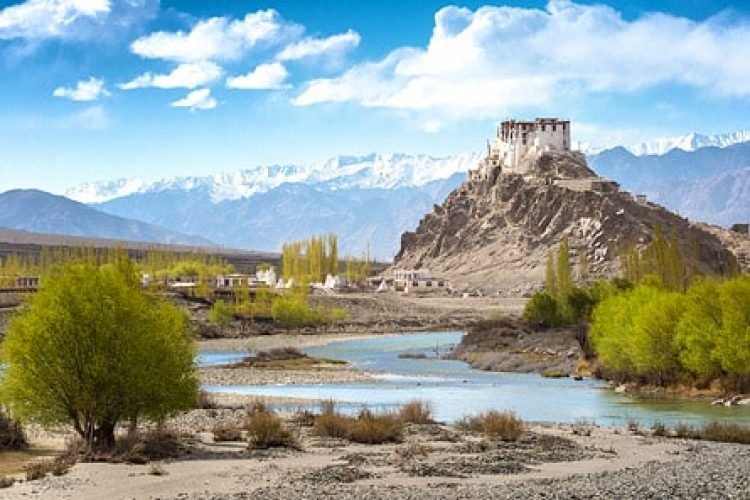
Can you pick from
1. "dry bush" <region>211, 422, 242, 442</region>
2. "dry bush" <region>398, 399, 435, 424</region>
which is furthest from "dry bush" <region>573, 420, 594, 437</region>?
"dry bush" <region>211, 422, 242, 442</region>

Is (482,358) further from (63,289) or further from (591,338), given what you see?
(63,289)

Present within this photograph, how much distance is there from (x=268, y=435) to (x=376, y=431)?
384cm

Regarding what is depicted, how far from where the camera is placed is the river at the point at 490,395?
5378 centimetres

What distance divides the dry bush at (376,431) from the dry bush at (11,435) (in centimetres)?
1069

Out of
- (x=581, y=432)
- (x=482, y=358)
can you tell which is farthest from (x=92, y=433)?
(x=482, y=358)

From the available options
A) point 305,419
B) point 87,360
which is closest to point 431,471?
point 87,360

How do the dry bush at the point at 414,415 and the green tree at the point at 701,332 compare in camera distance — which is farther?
the green tree at the point at 701,332

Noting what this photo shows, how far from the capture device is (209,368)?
3617 inches

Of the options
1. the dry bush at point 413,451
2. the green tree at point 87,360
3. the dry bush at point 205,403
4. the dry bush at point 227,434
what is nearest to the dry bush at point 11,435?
the green tree at point 87,360

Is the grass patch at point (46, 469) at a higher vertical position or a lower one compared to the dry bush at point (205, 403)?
higher

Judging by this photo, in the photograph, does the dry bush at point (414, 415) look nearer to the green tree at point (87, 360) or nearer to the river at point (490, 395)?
the river at point (490, 395)

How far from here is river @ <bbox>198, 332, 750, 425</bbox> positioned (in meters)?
53.8

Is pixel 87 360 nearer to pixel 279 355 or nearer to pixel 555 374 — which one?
pixel 555 374

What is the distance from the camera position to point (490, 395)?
6569 centimetres
